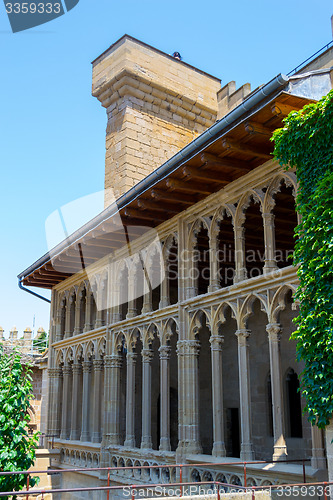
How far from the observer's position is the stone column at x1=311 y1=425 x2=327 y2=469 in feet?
25.0

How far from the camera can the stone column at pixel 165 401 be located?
1127 centimetres

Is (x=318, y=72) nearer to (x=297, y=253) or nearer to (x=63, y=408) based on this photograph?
(x=297, y=253)

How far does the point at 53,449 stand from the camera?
52.3 feet

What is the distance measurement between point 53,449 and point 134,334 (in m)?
5.27

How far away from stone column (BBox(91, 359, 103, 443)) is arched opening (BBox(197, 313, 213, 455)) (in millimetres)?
3459

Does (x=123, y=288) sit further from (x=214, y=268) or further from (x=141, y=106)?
(x=141, y=106)

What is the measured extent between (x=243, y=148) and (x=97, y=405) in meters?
8.26

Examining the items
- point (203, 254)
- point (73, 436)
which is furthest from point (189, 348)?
point (73, 436)

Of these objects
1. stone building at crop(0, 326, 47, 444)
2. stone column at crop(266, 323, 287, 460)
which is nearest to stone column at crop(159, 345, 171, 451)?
stone column at crop(266, 323, 287, 460)

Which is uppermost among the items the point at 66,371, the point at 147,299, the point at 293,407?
the point at 147,299

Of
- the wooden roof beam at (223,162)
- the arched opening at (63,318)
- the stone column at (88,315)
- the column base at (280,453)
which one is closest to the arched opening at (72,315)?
the arched opening at (63,318)

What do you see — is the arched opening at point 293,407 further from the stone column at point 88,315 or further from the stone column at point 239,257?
the stone column at point 239,257

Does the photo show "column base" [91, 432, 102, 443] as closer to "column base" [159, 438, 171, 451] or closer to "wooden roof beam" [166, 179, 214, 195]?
"column base" [159, 438, 171, 451]

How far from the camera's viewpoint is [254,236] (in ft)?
44.6
